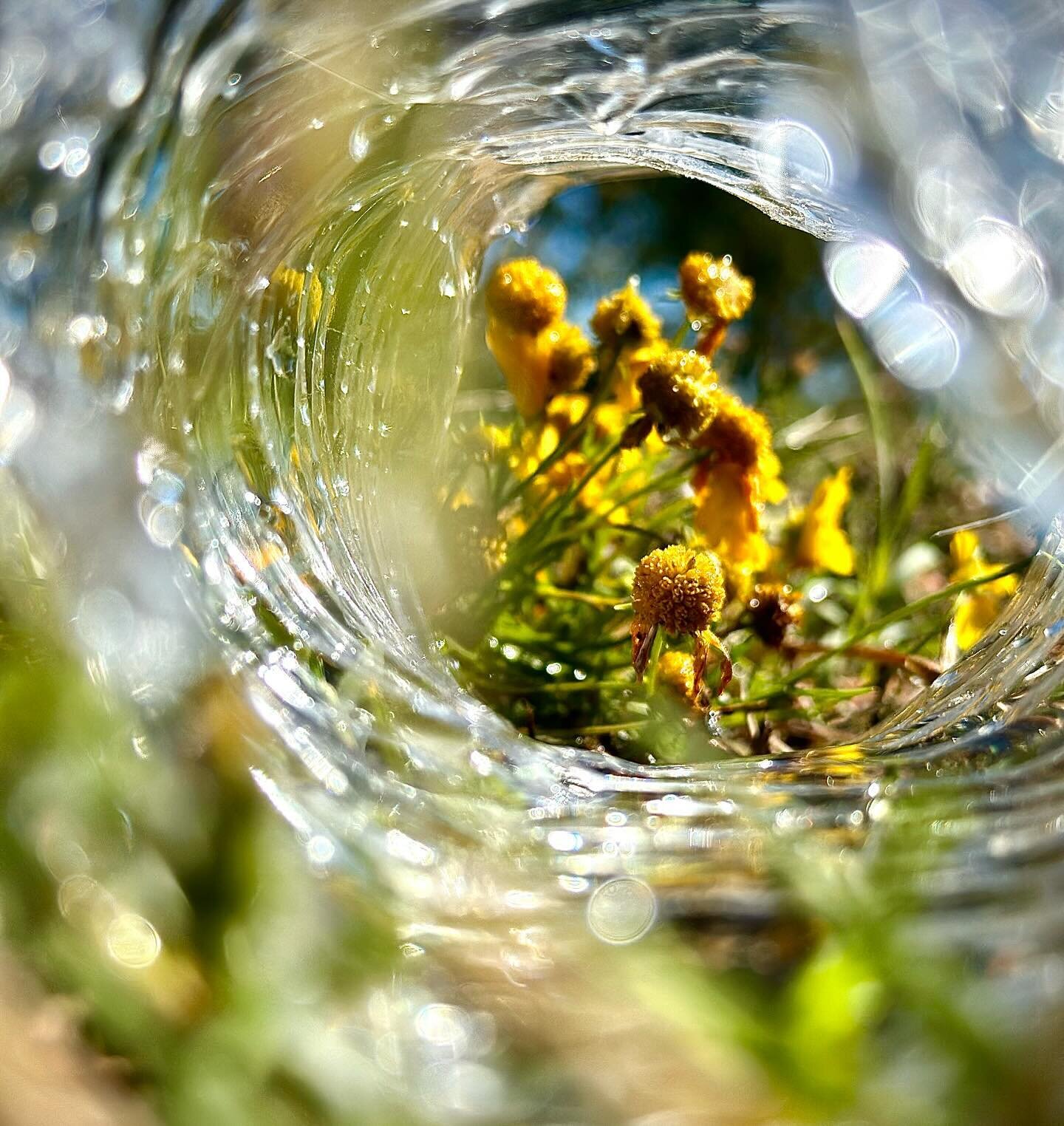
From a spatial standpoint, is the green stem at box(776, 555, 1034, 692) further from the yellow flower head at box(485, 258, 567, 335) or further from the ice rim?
the yellow flower head at box(485, 258, 567, 335)

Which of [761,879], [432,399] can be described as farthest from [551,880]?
[432,399]

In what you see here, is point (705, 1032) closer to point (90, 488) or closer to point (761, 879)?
point (761, 879)

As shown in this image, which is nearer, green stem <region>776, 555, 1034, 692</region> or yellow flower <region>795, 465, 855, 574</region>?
green stem <region>776, 555, 1034, 692</region>

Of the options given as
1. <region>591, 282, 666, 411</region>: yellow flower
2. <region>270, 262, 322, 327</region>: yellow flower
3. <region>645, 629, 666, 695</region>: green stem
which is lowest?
<region>645, 629, 666, 695</region>: green stem

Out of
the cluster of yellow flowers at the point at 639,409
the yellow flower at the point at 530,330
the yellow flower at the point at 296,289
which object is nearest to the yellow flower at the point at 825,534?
the cluster of yellow flowers at the point at 639,409

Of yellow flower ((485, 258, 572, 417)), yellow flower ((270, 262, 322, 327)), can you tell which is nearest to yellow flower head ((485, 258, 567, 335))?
yellow flower ((485, 258, 572, 417))

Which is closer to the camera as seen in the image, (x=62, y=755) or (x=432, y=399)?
(x=62, y=755)

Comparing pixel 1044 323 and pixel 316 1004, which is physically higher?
pixel 1044 323
